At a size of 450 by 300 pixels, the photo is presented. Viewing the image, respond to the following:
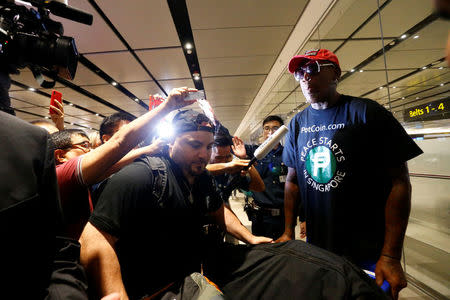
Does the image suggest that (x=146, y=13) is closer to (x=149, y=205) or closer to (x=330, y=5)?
(x=330, y=5)

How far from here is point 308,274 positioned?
29.9 inches

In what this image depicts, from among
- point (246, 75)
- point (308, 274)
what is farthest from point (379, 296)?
point (246, 75)

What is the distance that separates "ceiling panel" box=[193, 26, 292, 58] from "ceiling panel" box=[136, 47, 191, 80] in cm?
42

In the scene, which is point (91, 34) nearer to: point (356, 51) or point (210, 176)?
point (210, 176)

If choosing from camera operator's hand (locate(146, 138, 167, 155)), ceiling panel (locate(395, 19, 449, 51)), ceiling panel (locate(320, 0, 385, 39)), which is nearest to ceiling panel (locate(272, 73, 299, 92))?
ceiling panel (locate(320, 0, 385, 39))

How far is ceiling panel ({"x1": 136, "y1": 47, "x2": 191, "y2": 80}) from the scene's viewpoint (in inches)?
131

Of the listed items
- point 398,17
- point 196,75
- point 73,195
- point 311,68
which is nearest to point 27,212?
point 73,195

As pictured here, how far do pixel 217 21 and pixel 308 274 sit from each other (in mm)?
2938

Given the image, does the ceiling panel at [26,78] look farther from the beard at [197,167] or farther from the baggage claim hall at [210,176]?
the beard at [197,167]

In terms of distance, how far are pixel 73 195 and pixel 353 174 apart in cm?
145

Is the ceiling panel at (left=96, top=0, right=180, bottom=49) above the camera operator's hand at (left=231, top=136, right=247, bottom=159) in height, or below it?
above

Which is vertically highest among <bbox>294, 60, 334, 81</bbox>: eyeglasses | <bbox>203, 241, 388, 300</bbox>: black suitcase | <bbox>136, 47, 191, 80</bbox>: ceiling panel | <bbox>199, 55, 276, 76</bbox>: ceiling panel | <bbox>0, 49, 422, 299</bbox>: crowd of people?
<bbox>199, 55, 276, 76</bbox>: ceiling panel

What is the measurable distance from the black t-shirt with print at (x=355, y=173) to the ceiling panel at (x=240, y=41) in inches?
87.5

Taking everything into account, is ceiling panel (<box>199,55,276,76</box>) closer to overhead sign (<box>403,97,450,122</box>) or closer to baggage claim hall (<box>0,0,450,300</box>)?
baggage claim hall (<box>0,0,450,300</box>)
